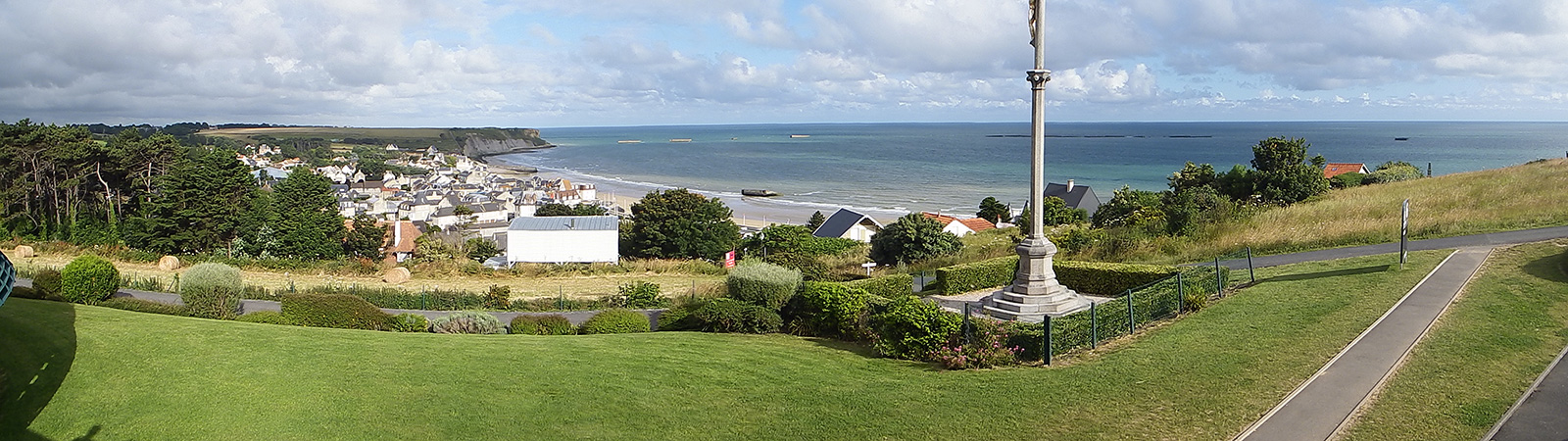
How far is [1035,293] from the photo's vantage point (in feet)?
49.4

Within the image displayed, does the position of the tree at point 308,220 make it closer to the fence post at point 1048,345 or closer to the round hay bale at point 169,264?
the round hay bale at point 169,264

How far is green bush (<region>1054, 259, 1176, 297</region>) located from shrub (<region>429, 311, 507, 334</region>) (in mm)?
11263

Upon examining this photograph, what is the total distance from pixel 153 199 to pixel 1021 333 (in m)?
44.3

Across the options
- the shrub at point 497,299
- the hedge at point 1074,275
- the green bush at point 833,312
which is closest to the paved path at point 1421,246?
the hedge at point 1074,275

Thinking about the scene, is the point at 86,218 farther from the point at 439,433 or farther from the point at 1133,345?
the point at 1133,345

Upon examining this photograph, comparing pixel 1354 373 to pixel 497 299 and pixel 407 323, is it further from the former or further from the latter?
pixel 497 299

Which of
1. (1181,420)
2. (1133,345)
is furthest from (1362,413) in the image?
(1133,345)

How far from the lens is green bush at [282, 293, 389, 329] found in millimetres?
17422

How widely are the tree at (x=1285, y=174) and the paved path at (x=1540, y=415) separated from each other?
26.1 metres

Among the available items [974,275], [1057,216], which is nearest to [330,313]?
[974,275]

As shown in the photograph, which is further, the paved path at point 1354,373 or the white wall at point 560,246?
the white wall at point 560,246

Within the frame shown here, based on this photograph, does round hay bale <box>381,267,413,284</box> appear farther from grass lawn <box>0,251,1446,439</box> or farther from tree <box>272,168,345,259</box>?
grass lawn <box>0,251,1446,439</box>

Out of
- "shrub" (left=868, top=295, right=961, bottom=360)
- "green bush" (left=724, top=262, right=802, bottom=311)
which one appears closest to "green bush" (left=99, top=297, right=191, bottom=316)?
"green bush" (left=724, top=262, right=802, bottom=311)

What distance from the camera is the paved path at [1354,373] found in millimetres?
8789
